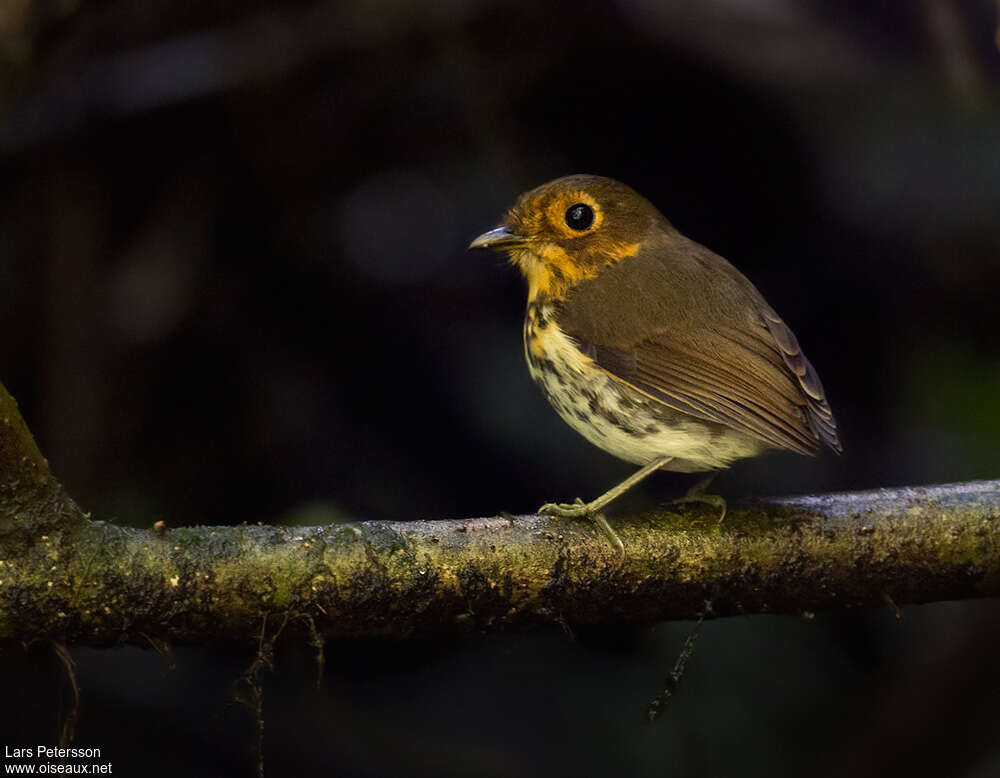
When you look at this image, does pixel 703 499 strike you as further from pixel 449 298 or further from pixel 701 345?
pixel 449 298

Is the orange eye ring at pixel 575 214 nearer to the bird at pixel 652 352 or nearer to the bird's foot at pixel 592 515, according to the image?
the bird at pixel 652 352

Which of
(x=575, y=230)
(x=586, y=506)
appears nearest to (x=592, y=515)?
(x=586, y=506)

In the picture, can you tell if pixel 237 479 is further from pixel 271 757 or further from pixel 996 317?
pixel 996 317

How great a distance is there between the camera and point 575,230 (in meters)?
2.63

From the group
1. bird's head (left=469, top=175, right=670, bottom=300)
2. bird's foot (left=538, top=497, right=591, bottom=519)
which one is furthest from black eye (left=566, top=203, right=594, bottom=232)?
bird's foot (left=538, top=497, right=591, bottom=519)

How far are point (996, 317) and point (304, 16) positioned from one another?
236 cm

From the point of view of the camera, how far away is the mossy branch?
6.19 feet

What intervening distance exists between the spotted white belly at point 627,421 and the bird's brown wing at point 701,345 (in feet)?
0.11

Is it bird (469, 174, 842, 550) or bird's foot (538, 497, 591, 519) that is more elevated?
bird (469, 174, 842, 550)

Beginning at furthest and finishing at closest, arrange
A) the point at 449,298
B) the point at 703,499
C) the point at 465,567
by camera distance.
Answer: the point at 449,298
the point at 703,499
the point at 465,567

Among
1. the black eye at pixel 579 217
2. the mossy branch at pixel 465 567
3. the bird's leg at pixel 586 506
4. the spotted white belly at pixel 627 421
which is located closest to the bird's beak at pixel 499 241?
the black eye at pixel 579 217

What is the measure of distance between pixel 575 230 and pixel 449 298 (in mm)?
1044

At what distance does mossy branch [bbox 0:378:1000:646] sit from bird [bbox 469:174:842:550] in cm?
12

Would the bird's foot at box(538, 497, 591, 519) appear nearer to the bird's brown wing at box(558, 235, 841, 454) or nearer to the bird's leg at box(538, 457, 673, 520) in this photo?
the bird's leg at box(538, 457, 673, 520)
